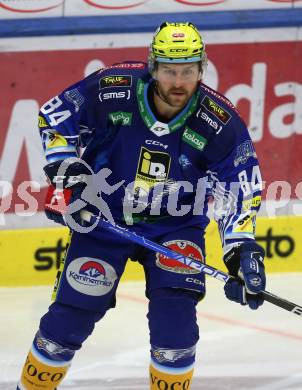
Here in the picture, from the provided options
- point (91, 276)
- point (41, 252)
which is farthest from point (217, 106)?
point (41, 252)

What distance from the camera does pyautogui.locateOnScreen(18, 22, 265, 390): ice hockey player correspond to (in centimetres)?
470

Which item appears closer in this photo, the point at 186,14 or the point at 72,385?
the point at 72,385

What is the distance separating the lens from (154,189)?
16.1 ft

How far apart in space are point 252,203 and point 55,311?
2.98 ft

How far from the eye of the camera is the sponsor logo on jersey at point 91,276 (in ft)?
15.7

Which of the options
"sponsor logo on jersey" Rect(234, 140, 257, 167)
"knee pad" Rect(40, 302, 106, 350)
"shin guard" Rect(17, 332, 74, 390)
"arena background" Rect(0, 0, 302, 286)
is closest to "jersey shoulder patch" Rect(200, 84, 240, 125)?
"sponsor logo on jersey" Rect(234, 140, 257, 167)

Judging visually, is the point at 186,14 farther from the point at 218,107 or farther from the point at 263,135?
the point at 218,107

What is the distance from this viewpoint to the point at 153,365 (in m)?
4.78

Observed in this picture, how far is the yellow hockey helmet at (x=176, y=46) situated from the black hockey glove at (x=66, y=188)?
51 centimetres

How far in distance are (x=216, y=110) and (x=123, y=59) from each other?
2294 mm

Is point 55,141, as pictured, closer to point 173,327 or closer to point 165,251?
point 165,251

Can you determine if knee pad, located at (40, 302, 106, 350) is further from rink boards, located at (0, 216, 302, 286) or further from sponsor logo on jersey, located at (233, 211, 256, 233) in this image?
rink boards, located at (0, 216, 302, 286)

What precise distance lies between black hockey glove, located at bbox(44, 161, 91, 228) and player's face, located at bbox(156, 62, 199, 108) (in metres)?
0.48

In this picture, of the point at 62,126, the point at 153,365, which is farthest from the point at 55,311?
the point at 62,126
